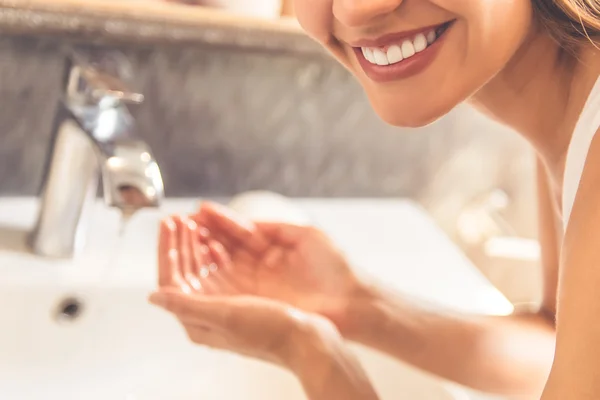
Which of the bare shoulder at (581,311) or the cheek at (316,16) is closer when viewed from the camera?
the bare shoulder at (581,311)

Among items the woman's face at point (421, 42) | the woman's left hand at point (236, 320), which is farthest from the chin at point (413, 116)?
the woman's left hand at point (236, 320)

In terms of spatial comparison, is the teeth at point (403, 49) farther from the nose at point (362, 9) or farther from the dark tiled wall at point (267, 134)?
the dark tiled wall at point (267, 134)

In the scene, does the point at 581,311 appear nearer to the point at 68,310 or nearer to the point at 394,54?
the point at 394,54

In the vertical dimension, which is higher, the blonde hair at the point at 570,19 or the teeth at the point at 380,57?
the blonde hair at the point at 570,19

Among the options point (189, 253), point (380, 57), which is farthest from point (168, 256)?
point (380, 57)

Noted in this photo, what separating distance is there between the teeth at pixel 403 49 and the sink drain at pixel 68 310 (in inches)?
13.6

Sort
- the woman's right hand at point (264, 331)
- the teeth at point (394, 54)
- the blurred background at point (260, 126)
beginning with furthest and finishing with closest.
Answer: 1. the blurred background at point (260, 126)
2. the woman's right hand at point (264, 331)
3. the teeth at point (394, 54)

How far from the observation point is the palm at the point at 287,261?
0.56 metres

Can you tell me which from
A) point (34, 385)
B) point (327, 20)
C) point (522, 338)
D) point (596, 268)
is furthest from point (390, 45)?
point (34, 385)

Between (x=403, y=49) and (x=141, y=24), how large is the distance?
0.95 ft

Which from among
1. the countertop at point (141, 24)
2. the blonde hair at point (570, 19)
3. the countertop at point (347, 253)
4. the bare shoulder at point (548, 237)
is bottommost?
the countertop at point (347, 253)

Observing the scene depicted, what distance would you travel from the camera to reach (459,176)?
0.78 metres

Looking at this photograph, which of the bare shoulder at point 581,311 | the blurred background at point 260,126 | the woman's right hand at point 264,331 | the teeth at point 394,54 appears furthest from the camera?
the blurred background at point 260,126

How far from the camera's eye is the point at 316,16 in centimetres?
38
